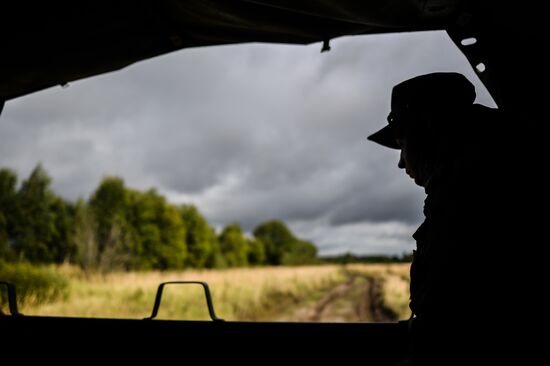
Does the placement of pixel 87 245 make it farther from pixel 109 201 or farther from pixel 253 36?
pixel 253 36

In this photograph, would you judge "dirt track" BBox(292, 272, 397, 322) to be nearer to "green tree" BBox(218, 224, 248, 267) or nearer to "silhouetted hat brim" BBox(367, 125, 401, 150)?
"silhouetted hat brim" BBox(367, 125, 401, 150)

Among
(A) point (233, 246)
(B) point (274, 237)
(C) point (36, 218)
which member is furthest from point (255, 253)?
(C) point (36, 218)

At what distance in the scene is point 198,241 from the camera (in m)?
45.6

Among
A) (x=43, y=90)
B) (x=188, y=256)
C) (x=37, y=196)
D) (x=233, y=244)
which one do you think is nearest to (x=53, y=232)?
(x=37, y=196)

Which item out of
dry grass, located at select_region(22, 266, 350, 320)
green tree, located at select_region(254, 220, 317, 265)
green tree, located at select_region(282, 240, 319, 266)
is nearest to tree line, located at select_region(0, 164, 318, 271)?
dry grass, located at select_region(22, 266, 350, 320)

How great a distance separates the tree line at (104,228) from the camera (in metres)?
25.6

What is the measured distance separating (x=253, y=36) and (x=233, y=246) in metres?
54.6

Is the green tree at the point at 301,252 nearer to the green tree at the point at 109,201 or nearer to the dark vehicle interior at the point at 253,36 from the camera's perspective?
the green tree at the point at 109,201

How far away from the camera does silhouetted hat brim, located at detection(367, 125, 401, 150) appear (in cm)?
191

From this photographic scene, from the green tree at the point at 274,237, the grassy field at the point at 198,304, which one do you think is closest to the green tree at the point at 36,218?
the grassy field at the point at 198,304

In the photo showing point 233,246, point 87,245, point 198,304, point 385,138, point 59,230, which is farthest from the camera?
point 233,246

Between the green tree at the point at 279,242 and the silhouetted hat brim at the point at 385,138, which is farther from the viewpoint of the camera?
the green tree at the point at 279,242

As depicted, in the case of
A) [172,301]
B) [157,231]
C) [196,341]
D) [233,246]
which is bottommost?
[233,246]

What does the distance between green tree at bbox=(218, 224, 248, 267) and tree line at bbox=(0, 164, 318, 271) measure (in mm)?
6232
